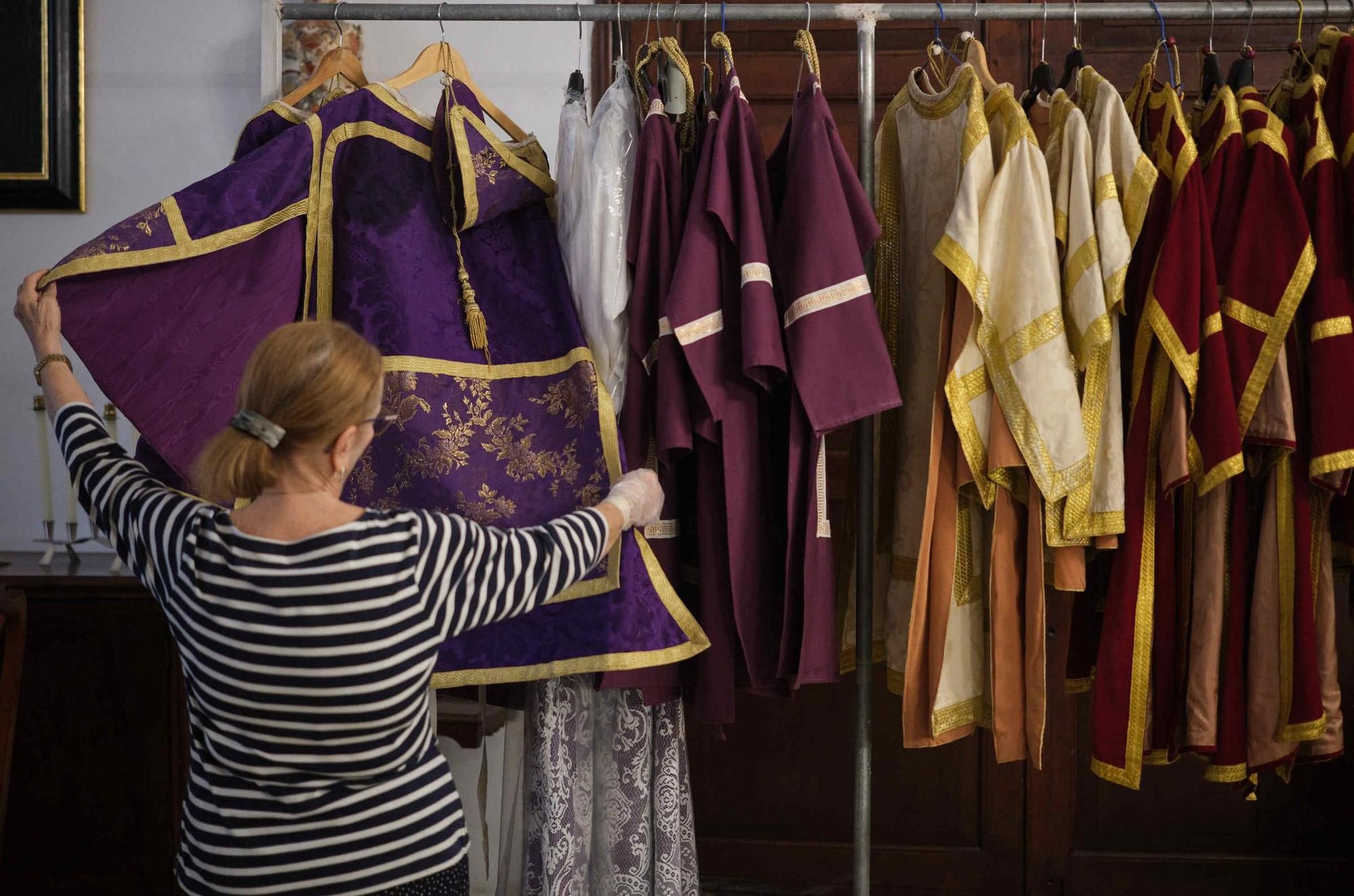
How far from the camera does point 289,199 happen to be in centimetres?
163

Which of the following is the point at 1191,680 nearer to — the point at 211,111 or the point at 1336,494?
the point at 1336,494

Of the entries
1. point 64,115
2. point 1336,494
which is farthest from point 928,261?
point 64,115

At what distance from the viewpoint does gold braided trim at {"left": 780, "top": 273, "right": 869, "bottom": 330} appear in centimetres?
157

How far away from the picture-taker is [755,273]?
1.58 m

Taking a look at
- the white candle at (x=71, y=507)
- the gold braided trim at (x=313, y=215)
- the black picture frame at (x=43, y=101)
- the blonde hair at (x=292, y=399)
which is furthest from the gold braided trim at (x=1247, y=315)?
the black picture frame at (x=43, y=101)

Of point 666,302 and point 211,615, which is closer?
point 211,615

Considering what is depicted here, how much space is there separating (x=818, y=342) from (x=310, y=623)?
32.0 inches

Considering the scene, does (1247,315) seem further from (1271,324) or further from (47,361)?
(47,361)

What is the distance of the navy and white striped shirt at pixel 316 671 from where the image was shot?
1.11 meters

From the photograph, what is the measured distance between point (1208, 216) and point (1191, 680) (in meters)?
0.70

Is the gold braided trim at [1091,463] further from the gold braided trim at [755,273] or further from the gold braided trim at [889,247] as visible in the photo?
the gold braided trim at [755,273]

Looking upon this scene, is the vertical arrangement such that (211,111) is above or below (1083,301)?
above

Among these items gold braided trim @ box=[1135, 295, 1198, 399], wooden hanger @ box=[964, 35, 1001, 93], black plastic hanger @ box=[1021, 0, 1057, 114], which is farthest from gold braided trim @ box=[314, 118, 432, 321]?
gold braided trim @ box=[1135, 295, 1198, 399]

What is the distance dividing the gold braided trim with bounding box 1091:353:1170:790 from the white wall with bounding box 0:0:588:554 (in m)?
1.47
